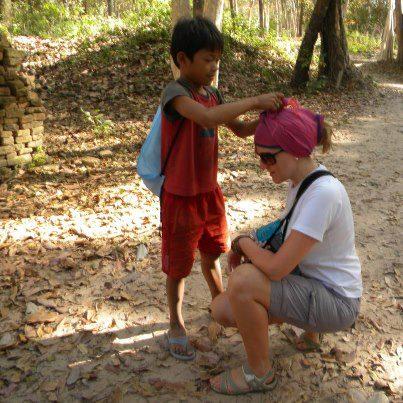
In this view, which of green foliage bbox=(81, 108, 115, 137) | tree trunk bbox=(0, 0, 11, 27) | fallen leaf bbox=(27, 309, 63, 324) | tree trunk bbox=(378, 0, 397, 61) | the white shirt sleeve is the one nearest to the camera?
the white shirt sleeve

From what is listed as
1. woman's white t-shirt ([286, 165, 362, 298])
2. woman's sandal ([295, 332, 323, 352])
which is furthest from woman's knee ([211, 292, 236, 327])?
woman's sandal ([295, 332, 323, 352])

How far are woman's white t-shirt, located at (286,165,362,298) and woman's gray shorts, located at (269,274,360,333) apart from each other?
5 cm

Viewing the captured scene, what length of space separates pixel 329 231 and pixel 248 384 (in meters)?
0.99

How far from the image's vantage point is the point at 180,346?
256 cm

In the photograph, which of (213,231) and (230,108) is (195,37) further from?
(213,231)

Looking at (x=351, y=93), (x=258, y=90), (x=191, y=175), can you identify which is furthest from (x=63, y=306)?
(x=351, y=93)

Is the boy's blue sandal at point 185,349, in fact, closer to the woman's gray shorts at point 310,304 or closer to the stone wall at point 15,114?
the woman's gray shorts at point 310,304

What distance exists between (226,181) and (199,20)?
11.8 ft

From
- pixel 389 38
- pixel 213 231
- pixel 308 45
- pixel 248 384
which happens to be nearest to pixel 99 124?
pixel 213 231

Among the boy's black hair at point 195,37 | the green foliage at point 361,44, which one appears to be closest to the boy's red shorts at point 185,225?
the boy's black hair at point 195,37

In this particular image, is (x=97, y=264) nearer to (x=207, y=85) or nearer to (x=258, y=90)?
(x=207, y=85)

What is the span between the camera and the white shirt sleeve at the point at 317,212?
5.92ft

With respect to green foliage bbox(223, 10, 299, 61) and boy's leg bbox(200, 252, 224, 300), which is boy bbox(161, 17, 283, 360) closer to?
boy's leg bbox(200, 252, 224, 300)

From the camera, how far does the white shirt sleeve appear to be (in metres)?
1.80
